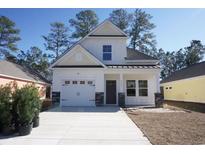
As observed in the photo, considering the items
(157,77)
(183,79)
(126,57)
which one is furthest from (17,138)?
(183,79)

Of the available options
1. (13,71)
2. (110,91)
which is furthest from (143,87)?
(13,71)

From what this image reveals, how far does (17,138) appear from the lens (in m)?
7.66

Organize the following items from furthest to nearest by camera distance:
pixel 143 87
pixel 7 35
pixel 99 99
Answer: pixel 7 35
pixel 143 87
pixel 99 99

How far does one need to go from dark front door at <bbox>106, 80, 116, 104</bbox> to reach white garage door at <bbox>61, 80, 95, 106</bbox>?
7.04 ft

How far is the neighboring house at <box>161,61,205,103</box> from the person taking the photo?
21.7 meters

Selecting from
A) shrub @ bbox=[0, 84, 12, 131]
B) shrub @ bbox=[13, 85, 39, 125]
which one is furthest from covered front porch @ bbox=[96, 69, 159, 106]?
shrub @ bbox=[0, 84, 12, 131]

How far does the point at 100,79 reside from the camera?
64.7 ft

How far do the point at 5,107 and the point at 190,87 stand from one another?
66.8 ft

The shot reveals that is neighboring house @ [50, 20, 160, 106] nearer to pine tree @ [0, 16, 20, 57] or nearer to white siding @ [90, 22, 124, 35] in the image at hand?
white siding @ [90, 22, 124, 35]

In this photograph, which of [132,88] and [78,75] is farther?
[132,88]

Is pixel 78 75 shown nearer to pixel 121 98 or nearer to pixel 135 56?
pixel 121 98
